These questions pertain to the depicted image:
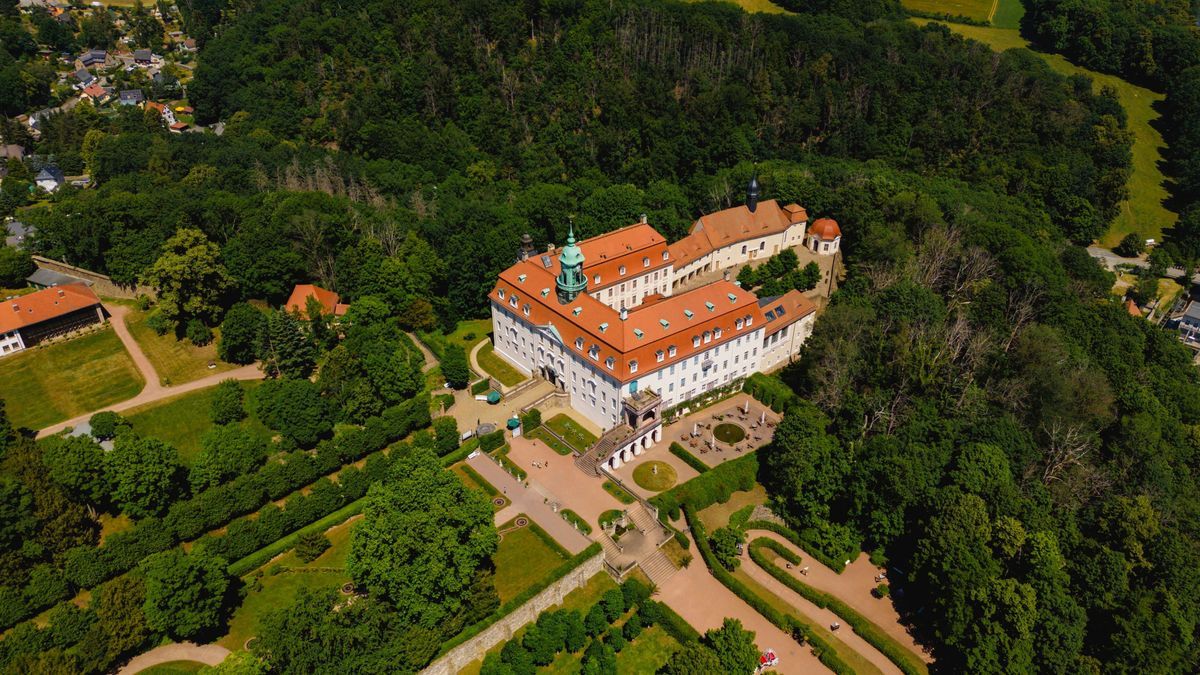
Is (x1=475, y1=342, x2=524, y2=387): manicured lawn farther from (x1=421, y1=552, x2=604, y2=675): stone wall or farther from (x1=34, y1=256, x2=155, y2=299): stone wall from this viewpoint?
(x1=34, y1=256, x2=155, y2=299): stone wall

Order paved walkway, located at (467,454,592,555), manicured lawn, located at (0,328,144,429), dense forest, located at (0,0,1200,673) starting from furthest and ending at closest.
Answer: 1. manicured lawn, located at (0,328,144,429)
2. paved walkway, located at (467,454,592,555)
3. dense forest, located at (0,0,1200,673)

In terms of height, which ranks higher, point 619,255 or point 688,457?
point 619,255

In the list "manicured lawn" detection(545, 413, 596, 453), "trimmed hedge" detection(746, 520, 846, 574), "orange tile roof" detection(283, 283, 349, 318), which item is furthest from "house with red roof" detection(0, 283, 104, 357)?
"trimmed hedge" detection(746, 520, 846, 574)

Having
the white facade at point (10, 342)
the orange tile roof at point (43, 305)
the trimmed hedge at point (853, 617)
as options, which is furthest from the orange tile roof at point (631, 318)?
the white facade at point (10, 342)

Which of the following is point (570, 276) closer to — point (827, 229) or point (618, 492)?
point (618, 492)

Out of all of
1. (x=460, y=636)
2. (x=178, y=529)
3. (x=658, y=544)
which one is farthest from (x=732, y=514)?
(x=178, y=529)

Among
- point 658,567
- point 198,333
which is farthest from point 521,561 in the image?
point 198,333

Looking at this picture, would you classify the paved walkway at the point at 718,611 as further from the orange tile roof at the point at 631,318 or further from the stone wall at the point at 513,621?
Answer: the orange tile roof at the point at 631,318
